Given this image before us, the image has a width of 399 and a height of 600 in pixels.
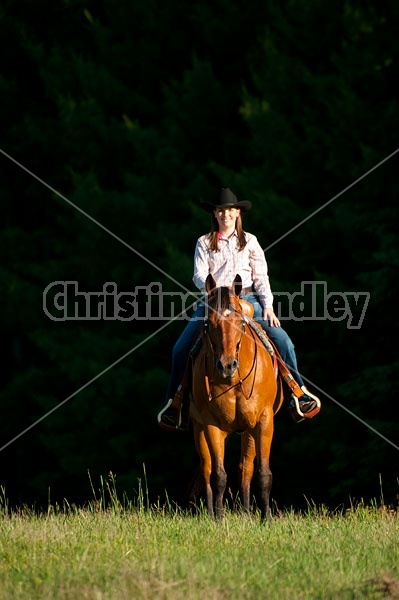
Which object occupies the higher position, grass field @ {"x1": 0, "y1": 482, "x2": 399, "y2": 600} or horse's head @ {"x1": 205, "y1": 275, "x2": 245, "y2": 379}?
horse's head @ {"x1": 205, "y1": 275, "x2": 245, "y2": 379}

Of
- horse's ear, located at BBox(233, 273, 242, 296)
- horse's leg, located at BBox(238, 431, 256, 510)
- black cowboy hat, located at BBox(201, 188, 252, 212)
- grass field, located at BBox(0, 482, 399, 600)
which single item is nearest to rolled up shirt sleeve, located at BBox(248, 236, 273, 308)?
black cowboy hat, located at BBox(201, 188, 252, 212)

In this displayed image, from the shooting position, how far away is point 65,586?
6.12m

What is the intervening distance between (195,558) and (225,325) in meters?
2.49

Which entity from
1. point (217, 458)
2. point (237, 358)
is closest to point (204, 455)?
point (217, 458)

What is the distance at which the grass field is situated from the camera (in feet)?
19.9

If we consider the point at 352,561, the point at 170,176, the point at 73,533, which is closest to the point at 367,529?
the point at 352,561

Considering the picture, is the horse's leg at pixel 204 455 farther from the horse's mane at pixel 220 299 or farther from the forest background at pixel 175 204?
the forest background at pixel 175 204

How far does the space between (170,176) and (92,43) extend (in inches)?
282

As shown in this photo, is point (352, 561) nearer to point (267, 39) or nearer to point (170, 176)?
point (267, 39)

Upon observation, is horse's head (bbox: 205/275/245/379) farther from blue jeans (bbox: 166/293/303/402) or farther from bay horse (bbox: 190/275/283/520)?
blue jeans (bbox: 166/293/303/402)

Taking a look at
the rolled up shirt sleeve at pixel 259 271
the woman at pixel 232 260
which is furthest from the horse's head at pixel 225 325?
the rolled up shirt sleeve at pixel 259 271

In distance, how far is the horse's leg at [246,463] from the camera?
1003 centimetres

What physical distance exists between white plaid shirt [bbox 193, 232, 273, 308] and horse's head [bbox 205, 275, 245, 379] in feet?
1.61

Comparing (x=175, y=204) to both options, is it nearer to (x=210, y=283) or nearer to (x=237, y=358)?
(x=210, y=283)
